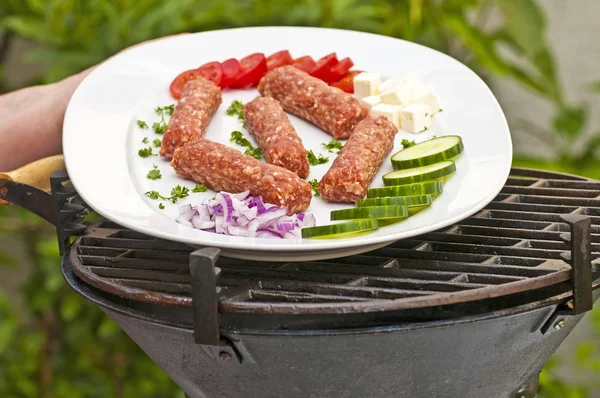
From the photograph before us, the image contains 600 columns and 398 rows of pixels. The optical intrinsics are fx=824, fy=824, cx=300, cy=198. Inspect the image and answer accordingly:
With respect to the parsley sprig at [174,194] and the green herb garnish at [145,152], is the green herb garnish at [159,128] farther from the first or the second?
the parsley sprig at [174,194]

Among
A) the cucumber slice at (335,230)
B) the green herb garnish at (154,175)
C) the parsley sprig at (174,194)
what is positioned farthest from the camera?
the green herb garnish at (154,175)

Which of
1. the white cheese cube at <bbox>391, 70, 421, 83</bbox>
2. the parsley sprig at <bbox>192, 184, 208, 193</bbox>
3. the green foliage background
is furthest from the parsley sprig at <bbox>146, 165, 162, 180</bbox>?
the green foliage background

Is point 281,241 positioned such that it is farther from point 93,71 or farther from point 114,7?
point 114,7

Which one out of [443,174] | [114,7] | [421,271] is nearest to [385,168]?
[443,174]

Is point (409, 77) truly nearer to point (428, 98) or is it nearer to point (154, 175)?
point (428, 98)

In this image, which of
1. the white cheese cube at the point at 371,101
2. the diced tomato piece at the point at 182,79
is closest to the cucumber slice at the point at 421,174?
the white cheese cube at the point at 371,101

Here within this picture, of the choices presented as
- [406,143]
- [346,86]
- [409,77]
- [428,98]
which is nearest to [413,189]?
[406,143]
